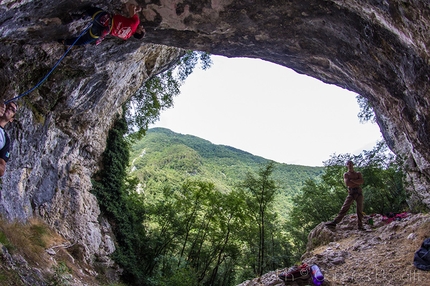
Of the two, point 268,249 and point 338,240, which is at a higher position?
point 338,240

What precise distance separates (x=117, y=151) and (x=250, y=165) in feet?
177

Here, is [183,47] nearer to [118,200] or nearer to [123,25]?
[123,25]

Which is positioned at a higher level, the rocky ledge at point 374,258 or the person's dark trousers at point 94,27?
the person's dark trousers at point 94,27

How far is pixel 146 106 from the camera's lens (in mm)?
18547

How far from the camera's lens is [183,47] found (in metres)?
7.18

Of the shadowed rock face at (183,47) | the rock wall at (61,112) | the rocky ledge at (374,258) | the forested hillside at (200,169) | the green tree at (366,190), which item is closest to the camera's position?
the shadowed rock face at (183,47)

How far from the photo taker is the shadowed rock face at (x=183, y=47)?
3.90 m

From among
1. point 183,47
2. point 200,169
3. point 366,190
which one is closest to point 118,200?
point 183,47

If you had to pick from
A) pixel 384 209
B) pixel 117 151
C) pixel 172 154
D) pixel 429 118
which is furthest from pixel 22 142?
pixel 172 154

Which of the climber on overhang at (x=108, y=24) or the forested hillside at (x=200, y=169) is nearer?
the climber on overhang at (x=108, y=24)

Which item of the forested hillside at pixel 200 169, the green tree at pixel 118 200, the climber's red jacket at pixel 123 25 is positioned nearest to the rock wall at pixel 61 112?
the green tree at pixel 118 200

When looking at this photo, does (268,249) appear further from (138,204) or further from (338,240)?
(338,240)

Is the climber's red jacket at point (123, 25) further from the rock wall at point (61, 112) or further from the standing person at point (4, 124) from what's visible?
the standing person at point (4, 124)

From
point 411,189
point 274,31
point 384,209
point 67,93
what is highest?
point 274,31
